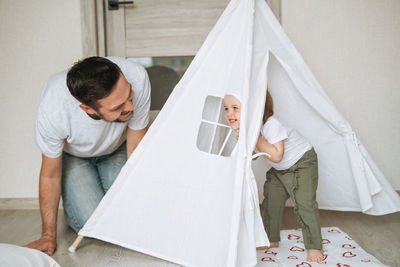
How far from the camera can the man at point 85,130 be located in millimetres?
1355

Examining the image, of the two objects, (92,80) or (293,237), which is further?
(293,237)

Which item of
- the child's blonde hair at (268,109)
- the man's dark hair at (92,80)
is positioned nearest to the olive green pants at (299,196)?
the child's blonde hair at (268,109)

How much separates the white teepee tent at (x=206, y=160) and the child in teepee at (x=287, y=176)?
110 millimetres

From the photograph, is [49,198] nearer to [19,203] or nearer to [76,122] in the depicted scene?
[76,122]

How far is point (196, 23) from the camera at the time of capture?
2174 mm

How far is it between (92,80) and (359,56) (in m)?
1.60

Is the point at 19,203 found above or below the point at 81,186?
below

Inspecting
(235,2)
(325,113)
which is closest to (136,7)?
(235,2)

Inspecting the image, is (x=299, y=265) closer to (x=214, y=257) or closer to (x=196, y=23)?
(x=214, y=257)

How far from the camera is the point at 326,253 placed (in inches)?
58.7

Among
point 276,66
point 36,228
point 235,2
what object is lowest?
point 36,228

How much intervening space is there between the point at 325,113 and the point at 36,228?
1.61 meters

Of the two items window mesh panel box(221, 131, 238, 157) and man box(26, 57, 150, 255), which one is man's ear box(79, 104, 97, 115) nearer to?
man box(26, 57, 150, 255)

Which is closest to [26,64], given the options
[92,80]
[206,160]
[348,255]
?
[92,80]
